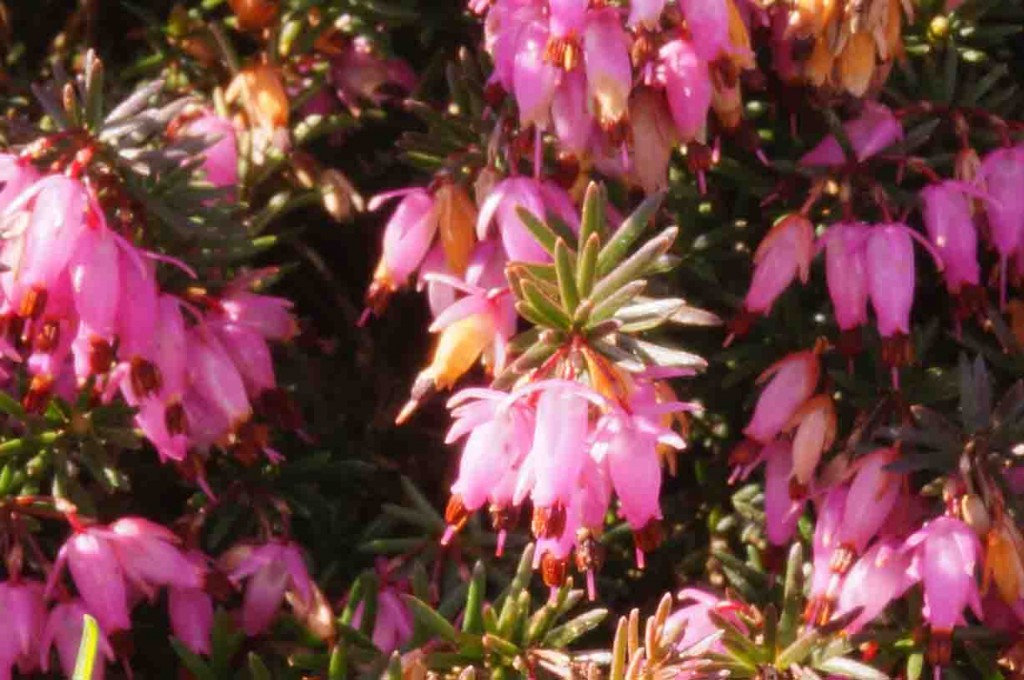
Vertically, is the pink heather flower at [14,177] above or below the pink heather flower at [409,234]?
above

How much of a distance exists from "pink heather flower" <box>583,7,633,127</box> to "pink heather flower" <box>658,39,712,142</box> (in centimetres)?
9

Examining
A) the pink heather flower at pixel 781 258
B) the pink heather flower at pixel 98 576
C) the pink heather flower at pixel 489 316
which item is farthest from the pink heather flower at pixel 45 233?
the pink heather flower at pixel 781 258

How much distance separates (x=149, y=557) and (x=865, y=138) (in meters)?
1.36

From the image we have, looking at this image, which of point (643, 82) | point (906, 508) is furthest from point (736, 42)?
point (906, 508)

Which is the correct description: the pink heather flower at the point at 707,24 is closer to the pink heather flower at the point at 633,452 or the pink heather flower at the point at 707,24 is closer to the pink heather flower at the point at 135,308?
the pink heather flower at the point at 633,452

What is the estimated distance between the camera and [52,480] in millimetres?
2859

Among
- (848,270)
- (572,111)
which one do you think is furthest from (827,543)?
(572,111)

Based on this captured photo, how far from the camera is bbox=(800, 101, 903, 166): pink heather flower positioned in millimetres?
2783

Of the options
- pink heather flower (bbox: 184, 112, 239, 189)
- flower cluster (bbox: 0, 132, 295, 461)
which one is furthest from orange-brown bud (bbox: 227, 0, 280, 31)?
flower cluster (bbox: 0, 132, 295, 461)

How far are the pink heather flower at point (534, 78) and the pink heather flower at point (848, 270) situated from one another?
524mm

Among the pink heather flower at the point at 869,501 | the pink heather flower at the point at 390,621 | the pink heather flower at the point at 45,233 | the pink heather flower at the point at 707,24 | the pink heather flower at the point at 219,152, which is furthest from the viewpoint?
the pink heather flower at the point at 219,152

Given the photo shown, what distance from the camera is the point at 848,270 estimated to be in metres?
2.66

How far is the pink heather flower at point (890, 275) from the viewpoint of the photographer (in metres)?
2.63

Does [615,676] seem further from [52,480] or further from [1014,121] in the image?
[1014,121]
